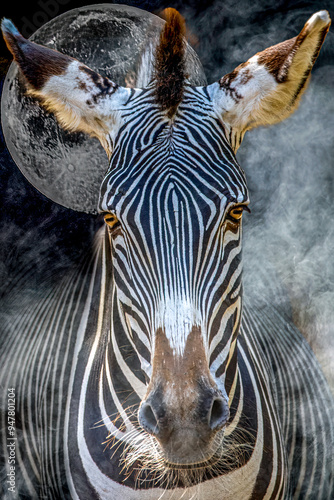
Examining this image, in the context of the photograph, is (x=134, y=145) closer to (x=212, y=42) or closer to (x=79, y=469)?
(x=79, y=469)

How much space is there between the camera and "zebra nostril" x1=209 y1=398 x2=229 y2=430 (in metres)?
1.64

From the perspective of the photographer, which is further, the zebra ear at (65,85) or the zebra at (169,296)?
the zebra ear at (65,85)

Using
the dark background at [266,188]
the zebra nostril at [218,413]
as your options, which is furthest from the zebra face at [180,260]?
the dark background at [266,188]

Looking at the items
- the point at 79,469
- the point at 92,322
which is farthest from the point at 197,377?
the point at 92,322

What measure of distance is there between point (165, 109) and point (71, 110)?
61 centimetres

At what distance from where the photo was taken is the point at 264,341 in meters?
3.54

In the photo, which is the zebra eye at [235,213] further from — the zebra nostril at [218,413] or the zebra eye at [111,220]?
the zebra nostril at [218,413]

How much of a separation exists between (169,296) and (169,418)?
49 cm

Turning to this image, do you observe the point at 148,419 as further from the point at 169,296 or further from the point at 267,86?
the point at 267,86

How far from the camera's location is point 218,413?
166 centimetres

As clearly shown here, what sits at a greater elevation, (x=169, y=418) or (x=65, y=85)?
(x=65, y=85)

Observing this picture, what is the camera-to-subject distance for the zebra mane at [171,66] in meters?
2.06

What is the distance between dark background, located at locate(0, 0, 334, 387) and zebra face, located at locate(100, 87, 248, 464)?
2.55 meters

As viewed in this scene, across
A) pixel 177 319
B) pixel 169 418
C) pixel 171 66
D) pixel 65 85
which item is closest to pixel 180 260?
pixel 177 319
